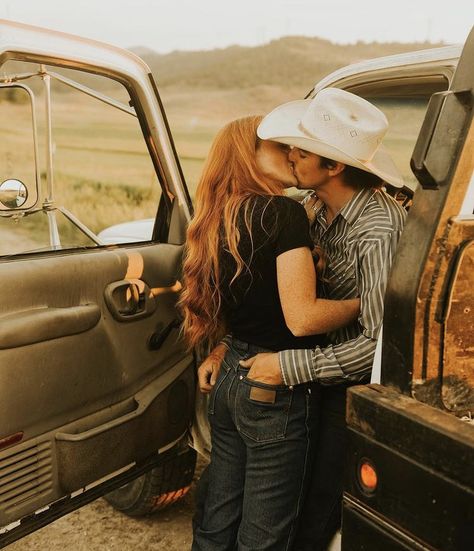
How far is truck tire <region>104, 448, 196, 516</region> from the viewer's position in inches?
123

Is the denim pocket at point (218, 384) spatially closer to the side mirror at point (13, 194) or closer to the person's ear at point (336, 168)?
the person's ear at point (336, 168)

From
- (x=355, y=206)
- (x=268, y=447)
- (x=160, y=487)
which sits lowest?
(x=160, y=487)

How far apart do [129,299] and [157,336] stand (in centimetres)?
21

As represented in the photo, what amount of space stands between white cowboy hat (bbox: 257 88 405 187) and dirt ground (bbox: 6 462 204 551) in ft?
6.79

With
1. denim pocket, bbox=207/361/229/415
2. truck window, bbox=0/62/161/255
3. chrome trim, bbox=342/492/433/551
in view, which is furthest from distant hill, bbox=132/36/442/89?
chrome trim, bbox=342/492/433/551

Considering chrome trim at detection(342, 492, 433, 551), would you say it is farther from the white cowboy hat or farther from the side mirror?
the side mirror

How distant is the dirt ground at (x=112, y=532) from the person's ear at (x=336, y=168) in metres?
2.01

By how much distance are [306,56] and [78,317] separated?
4353 cm

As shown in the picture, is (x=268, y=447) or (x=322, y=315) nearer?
(x=322, y=315)

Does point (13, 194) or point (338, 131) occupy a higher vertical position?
point (338, 131)

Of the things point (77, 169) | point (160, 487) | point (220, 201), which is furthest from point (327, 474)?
point (77, 169)

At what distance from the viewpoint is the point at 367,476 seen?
143 centimetres

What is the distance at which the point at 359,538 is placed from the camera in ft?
4.81

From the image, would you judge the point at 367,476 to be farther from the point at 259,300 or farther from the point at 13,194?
the point at 13,194
